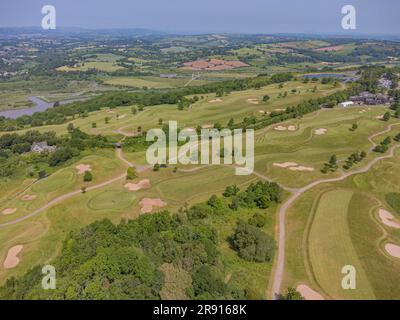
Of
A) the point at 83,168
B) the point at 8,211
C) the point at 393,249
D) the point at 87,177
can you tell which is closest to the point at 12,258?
the point at 8,211

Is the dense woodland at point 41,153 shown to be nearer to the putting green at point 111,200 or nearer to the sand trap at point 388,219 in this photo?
the putting green at point 111,200

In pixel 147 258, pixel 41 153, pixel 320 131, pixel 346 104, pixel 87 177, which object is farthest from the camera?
pixel 346 104

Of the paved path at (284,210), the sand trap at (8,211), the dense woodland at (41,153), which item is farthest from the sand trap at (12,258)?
the paved path at (284,210)

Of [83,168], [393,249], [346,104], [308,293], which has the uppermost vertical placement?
[346,104]

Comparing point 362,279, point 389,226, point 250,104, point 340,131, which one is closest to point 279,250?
point 362,279

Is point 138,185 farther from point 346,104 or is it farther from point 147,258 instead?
point 346,104

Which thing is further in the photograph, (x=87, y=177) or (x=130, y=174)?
(x=130, y=174)

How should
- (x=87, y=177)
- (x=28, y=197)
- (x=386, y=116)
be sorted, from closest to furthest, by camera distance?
(x=28, y=197), (x=87, y=177), (x=386, y=116)

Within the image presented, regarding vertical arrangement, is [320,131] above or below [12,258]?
above

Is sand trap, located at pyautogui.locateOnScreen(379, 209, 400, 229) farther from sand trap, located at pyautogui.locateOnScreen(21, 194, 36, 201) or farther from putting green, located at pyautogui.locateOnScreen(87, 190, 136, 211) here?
sand trap, located at pyautogui.locateOnScreen(21, 194, 36, 201)
